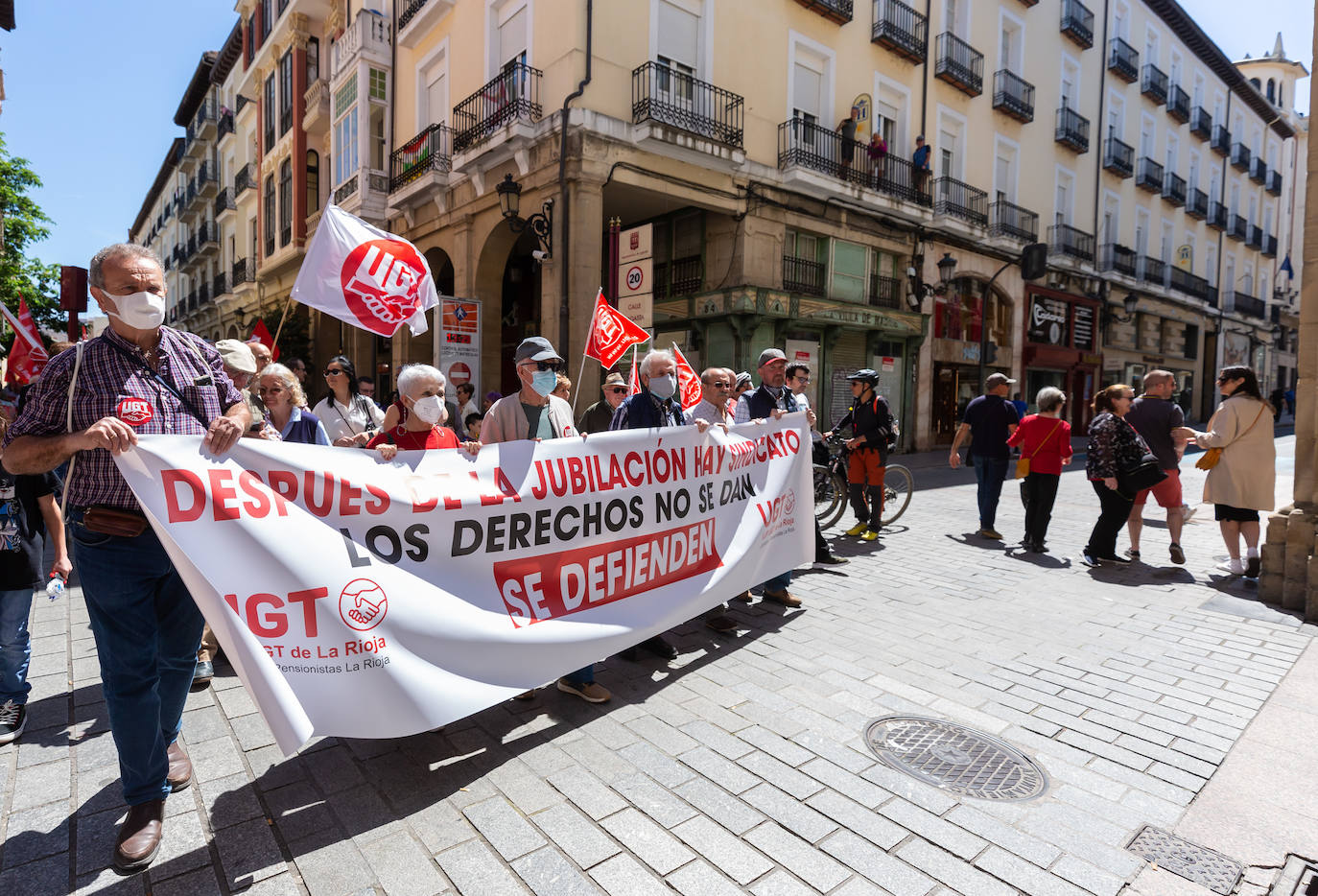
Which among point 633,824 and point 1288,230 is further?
point 1288,230

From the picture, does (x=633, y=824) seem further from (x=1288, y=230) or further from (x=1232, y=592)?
(x=1288, y=230)

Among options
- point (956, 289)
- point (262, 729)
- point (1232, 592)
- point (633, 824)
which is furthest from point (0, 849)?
point (956, 289)

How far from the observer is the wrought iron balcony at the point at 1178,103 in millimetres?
Result: 28250

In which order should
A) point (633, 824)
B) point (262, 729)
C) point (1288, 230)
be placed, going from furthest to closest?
point (1288, 230)
point (262, 729)
point (633, 824)

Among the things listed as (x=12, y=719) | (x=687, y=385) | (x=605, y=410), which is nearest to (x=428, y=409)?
(x=12, y=719)

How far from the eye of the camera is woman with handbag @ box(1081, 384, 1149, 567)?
22.0ft

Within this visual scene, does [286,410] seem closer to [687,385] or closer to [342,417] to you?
[342,417]

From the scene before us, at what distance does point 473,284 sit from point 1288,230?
49.7 metres

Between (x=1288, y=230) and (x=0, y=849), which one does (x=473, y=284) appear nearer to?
(x=0, y=849)

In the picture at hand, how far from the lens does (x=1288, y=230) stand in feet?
134

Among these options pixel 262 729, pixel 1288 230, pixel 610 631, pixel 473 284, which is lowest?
pixel 262 729

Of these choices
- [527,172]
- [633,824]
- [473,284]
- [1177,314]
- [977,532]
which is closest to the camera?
[633,824]

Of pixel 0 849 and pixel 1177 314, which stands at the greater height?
pixel 1177 314

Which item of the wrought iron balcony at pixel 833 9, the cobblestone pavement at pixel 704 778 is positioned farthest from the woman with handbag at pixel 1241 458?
the wrought iron balcony at pixel 833 9
